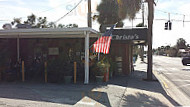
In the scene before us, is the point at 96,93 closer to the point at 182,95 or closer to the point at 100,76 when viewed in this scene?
the point at 100,76

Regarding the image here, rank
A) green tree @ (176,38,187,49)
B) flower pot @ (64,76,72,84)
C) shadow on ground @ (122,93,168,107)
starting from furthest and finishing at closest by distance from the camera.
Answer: green tree @ (176,38,187,49)
flower pot @ (64,76,72,84)
shadow on ground @ (122,93,168,107)

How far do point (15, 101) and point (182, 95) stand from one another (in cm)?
689

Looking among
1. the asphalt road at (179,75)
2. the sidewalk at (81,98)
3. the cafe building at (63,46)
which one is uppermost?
the cafe building at (63,46)

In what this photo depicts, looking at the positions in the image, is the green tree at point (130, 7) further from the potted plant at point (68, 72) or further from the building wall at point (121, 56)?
the potted plant at point (68, 72)

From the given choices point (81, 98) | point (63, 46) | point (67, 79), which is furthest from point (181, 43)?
point (81, 98)

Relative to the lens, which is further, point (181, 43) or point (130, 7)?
point (181, 43)

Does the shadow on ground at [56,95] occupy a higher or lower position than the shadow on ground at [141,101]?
higher

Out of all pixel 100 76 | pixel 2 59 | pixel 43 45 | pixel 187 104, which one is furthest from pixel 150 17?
pixel 2 59

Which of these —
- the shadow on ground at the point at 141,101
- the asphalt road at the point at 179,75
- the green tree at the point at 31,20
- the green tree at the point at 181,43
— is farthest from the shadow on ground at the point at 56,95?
the green tree at the point at 181,43

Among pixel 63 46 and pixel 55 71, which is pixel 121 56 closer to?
pixel 63 46

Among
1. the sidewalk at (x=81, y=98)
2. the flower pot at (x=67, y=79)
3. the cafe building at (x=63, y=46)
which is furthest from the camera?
the cafe building at (x=63, y=46)

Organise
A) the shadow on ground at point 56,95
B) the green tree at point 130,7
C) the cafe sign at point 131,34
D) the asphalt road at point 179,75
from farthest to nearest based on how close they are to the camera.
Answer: the cafe sign at point 131,34 → the green tree at point 130,7 → the asphalt road at point 179,75 → the shadow on ground at point 56,95

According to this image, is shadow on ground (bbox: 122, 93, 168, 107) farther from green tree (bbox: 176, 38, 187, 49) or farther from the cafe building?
green tree (bbox: 176, 38, 187, 49)

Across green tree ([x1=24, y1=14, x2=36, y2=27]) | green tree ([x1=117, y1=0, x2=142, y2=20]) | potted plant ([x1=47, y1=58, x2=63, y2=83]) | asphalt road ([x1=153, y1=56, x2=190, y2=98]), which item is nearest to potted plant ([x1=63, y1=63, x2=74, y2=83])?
potted plant ([x1=47, y1=58, x2=63, y2=83])
